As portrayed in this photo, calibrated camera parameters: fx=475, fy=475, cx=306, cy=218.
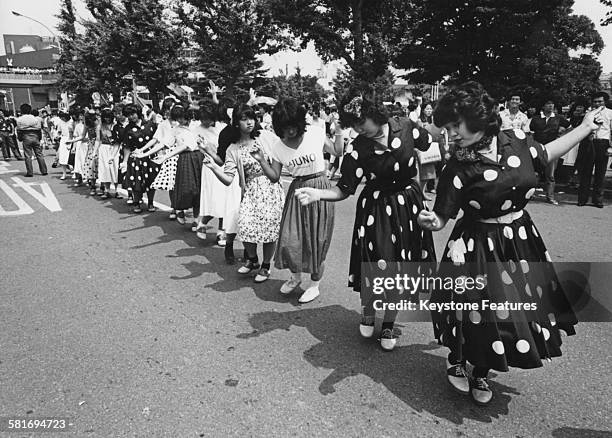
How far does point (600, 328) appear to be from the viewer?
3701 millimetres

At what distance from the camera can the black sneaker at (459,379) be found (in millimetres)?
2775

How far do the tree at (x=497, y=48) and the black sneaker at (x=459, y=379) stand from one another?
19.2 metres

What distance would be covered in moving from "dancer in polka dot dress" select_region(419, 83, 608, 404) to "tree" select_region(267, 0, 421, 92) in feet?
77.2

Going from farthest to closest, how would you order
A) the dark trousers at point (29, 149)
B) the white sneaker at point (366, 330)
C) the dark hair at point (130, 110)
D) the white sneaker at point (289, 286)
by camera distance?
1. the dark trousers at point (29, 149)
2. the dark hair at point (130, 110)
3. the white sneaker at point (289, 286)
4. the white sneaker at point (366, 330)

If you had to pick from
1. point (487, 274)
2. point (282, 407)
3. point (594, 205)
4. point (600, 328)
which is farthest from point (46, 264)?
point (594, 205)

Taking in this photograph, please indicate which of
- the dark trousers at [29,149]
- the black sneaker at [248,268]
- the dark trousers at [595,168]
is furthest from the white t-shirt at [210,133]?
the dark trousers at [29,149]

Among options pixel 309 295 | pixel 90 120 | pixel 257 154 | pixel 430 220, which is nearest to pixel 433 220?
pixel 430 220

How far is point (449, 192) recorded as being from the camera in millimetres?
2529

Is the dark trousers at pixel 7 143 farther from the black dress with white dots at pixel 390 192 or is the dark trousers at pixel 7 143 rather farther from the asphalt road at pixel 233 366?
the black dress with white dots at pixel 390 192

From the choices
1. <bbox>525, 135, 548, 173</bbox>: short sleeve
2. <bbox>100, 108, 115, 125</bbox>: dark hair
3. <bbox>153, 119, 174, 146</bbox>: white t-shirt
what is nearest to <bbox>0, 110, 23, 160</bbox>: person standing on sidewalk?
<bbox>100, 108, 115, 125</bbox>: dark hair

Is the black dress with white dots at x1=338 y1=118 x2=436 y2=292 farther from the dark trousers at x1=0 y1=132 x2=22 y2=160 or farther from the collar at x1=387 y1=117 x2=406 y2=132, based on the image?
the dark trousers at x1=0 y1=132 x2=22 y2=160

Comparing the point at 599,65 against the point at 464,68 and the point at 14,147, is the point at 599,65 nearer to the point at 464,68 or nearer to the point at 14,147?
the point at 464,68

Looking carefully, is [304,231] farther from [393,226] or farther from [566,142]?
[566,142]

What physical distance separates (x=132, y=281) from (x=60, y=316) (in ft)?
3.02
